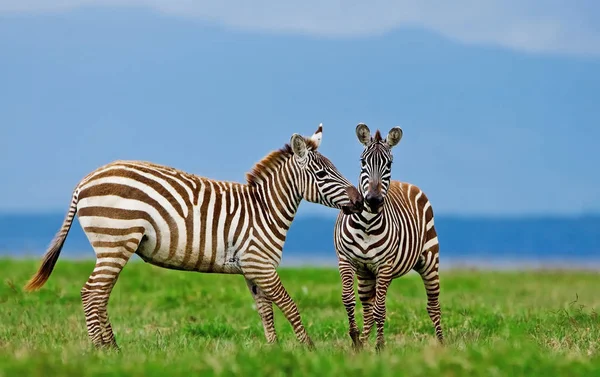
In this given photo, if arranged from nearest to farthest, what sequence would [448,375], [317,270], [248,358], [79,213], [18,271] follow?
[448,375]
[248,358]
[79,213]
[18,271]
[317,270]

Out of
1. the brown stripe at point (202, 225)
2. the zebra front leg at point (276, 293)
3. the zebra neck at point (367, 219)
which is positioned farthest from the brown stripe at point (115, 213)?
the zebra neck at point (367, 219)

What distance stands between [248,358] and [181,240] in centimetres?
302

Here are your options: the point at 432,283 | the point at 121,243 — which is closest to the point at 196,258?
the point at 121,243

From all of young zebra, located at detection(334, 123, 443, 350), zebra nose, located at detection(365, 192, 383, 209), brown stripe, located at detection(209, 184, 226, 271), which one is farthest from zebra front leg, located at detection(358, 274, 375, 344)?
brown stripe, located at detection(209, 184, 226, 271)

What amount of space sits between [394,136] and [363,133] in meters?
0.39

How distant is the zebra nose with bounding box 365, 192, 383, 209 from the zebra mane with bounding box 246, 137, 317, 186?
4.32ft

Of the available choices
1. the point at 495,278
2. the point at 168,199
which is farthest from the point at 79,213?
the point at 495,278

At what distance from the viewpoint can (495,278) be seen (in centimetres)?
2358

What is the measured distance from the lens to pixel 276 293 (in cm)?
1009

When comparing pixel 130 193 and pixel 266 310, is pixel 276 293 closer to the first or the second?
pixel 266 310

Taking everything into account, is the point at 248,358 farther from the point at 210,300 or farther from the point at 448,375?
the point at 210,300

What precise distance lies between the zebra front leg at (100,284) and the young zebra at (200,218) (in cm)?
1

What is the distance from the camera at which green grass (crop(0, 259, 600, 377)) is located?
6895 millimetres

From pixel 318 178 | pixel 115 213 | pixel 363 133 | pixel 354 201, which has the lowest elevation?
pixel 115 213
